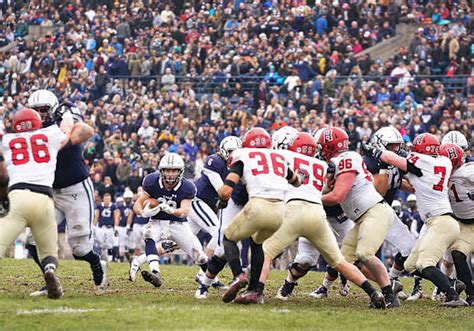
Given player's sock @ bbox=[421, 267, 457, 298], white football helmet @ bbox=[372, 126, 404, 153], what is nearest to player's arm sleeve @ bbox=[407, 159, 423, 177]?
white football helmet @ bbox=[372, 126, 404, 153]

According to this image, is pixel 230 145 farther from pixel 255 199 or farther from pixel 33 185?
pixel 33 185

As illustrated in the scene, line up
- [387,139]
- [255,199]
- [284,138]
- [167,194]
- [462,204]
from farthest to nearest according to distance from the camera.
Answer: [167,194]
[387,139]
[462,204]
[284,138]
[255,199]

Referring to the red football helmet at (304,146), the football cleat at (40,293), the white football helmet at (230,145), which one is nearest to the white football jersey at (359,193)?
the red football helmet at (304,146)

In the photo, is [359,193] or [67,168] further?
[359,193]

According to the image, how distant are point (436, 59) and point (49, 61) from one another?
11.0m

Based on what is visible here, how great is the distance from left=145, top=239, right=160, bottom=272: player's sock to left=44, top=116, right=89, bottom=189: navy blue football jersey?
1.71 metres

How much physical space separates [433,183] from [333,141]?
1147 mm

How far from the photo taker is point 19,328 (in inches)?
326

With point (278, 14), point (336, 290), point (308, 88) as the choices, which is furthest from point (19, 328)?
point (278, 14)

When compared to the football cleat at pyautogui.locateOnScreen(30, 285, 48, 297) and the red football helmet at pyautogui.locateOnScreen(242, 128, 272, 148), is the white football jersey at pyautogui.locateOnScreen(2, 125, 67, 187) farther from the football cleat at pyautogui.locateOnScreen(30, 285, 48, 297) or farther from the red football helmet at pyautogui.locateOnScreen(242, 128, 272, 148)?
the red football helmet at pyautogui.locateOnScreen(242, 128, 272, 148)

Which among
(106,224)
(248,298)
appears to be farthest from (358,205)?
(106,224)

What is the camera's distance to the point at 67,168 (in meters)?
10.5

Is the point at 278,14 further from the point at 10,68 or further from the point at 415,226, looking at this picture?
the point at 415,226

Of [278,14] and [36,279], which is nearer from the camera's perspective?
[36,279]
